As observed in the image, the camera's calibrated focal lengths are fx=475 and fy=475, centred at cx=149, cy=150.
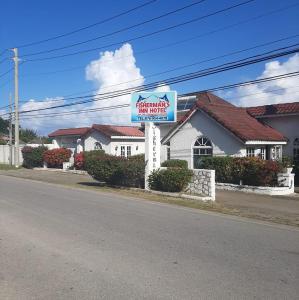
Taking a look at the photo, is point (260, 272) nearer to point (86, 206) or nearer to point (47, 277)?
point (47, 277)

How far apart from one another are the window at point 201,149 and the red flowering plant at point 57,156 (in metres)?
15.7

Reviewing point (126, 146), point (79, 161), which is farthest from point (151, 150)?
point (126, 146)

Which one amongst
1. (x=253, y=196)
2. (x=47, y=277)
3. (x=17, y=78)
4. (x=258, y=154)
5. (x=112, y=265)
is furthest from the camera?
(x=17, y=78)

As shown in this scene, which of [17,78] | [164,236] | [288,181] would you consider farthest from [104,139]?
[164,236]

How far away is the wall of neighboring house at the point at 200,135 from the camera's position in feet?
82.1

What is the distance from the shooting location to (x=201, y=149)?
2723 cm

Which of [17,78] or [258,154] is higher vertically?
[17,78]

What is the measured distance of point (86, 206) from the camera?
14.8 metres

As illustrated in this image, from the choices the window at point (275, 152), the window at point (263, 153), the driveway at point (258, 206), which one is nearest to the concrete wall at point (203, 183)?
the driveway at point (258, 206)

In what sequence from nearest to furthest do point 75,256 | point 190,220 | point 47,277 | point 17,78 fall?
point 47,277, point 75,256, point 190,220, point 17,78

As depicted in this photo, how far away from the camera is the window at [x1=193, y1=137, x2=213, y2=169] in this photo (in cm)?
2667

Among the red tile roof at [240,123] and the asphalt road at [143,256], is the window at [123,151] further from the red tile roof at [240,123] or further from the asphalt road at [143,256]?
the asphalt road at [143,256]

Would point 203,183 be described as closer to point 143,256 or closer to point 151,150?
point 151,150

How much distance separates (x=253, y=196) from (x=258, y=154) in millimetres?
6608
